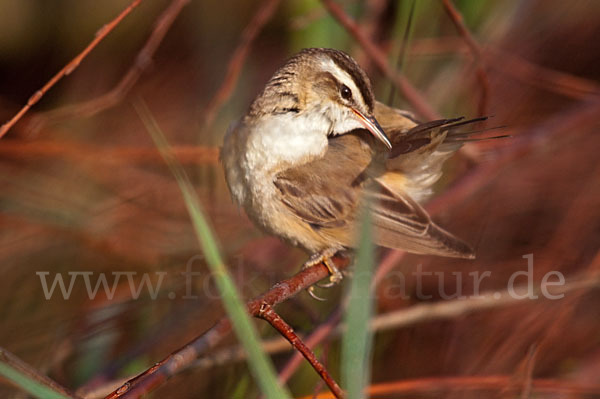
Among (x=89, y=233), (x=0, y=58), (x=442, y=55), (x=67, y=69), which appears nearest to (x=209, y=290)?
(x=89, y=233)

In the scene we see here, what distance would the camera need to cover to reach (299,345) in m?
1.34

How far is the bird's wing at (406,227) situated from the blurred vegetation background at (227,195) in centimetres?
13

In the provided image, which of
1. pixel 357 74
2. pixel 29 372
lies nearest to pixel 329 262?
pixel 357 74

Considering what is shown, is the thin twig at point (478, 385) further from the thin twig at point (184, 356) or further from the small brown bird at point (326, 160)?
the thin twig at point (184, 356)

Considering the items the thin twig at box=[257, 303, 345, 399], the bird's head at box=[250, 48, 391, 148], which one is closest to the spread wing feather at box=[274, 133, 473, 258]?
the bird's head at box=[250, 48, 391, 148]

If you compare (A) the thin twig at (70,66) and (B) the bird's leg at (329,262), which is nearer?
(A) the thin twig at (70,66)

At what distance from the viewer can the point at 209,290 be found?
2926 millimetres

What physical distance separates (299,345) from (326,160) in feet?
3.57

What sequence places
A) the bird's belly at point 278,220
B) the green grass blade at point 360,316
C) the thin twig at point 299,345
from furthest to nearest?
the bird's belly at point 278,220, the thin twig at point 299,345, the green grass blade at point 360,316

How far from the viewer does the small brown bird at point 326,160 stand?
2201mm

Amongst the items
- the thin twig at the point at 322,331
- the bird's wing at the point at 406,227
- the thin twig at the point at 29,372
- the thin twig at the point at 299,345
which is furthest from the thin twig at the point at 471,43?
the thin twig at the point at 29,372

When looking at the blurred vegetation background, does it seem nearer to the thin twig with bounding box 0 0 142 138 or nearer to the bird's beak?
the bird's beak

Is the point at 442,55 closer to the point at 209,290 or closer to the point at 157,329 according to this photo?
the point at 209,290

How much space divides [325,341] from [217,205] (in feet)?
4.64
